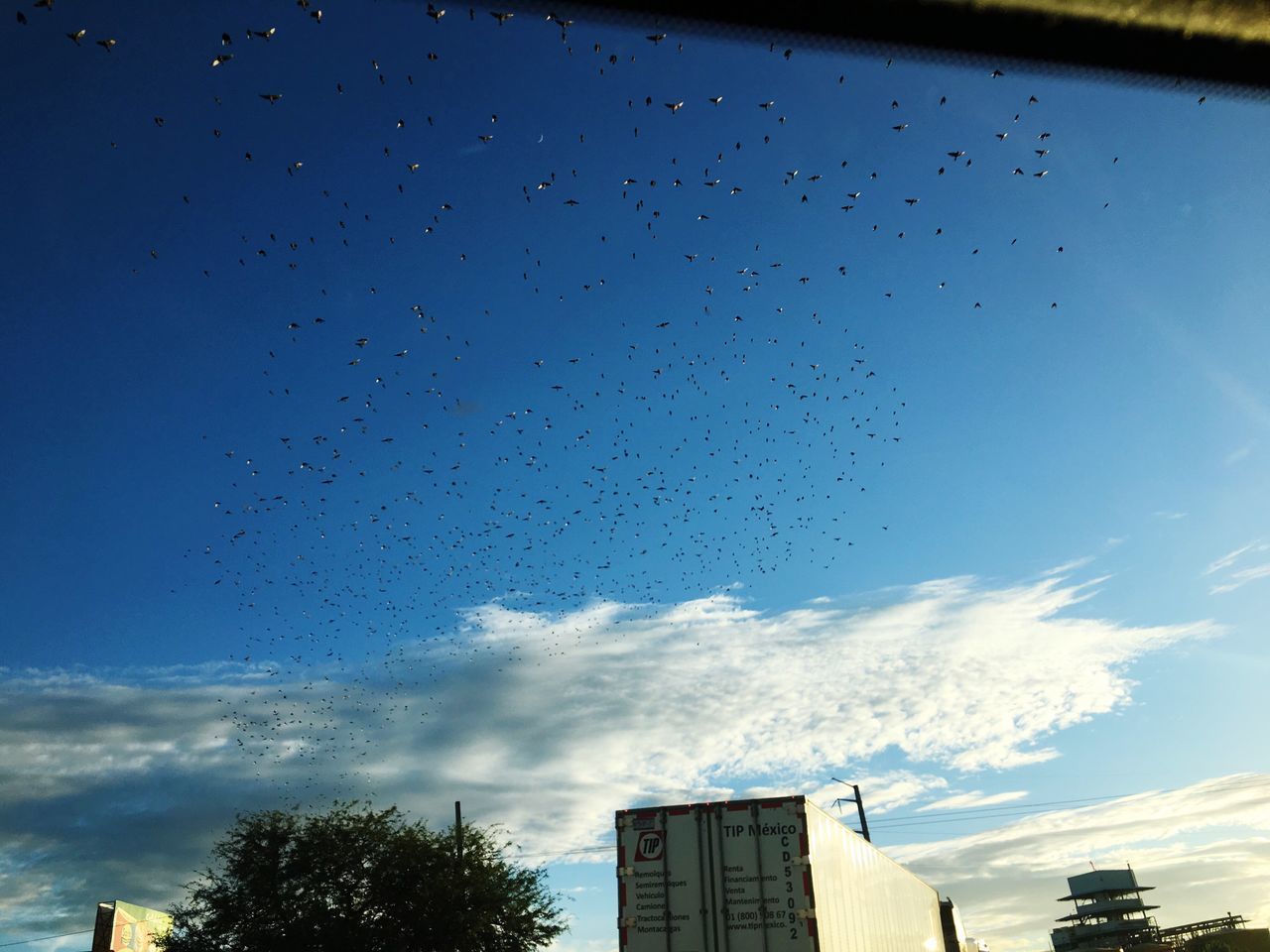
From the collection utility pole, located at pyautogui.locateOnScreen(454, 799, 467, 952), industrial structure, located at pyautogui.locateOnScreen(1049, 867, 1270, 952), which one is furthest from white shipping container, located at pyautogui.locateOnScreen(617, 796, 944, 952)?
industrial structure, located at pyautogui.locateOnScreen(1049, 867, 1270, 952)

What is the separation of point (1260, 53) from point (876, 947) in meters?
18.6

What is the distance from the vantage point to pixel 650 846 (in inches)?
594

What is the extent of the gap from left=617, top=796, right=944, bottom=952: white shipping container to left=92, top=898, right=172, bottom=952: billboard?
122ft

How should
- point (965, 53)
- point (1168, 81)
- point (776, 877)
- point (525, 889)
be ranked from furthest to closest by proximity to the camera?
point (525, 889), point (776, 877), point (1168, 81), point (965, 53)

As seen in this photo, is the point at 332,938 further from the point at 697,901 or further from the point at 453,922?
the point at 697,901

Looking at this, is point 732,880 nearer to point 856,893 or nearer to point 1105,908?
point 856,893

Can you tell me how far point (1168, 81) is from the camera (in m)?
3.04

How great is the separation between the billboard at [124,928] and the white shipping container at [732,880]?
3728cm

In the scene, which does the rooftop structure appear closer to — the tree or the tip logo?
the tree

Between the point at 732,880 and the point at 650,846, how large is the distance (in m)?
1.54

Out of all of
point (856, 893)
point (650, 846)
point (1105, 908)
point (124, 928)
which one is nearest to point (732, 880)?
point (650, 846)

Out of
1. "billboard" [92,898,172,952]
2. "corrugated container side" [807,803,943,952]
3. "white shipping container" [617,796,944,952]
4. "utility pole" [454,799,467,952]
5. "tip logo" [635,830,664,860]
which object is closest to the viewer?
"white shipping container" [617,796,944,952]

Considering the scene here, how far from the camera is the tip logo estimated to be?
1501 centimetres

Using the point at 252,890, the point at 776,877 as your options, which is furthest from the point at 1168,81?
the point at 252,890
